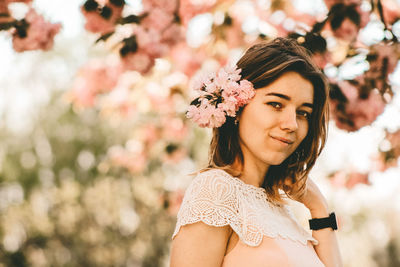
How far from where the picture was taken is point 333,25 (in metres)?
2.18

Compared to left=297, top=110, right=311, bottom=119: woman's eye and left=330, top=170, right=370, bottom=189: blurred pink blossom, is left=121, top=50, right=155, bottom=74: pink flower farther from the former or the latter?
left=330, top=170, right=370, bottom=189: blurred pink blossom

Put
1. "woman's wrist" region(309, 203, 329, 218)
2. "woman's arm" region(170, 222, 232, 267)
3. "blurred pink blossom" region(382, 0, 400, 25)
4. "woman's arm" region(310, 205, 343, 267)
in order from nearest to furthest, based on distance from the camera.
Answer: "woman's arm" region(170, 222, 232, 267) < "woman's arm" region(310, 205, 343, 267) < "woman's wrist" region(309, 203, 329, 218) < "blurred pink blossom" region(382, 0, 400, 25)

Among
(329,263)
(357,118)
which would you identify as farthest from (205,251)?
(357,118)

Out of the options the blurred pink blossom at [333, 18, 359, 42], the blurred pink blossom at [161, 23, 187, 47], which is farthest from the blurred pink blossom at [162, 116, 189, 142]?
the blurred pink blossom at [333, 18, 359, 42]

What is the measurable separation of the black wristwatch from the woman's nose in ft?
1.69

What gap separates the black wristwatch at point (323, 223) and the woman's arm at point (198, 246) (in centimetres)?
60

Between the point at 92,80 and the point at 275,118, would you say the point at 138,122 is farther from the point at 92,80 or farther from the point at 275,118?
the point at 275,118

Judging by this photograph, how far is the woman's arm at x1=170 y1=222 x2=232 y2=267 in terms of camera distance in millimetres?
1296

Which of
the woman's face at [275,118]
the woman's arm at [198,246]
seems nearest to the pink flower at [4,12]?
the woman's face at [275,118]

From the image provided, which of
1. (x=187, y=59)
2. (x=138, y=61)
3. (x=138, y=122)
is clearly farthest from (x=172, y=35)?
(x=138, y=122)

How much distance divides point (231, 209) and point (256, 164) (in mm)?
262

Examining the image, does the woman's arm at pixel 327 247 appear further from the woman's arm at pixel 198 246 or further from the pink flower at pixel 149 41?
the pink flower at pixel 149 41

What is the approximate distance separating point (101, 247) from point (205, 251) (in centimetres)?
1027

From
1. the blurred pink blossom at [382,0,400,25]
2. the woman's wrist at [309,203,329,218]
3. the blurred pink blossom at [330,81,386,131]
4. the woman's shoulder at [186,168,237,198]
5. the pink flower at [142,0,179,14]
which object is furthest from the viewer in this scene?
the blurred pink blossom at [382,0,400,25]
